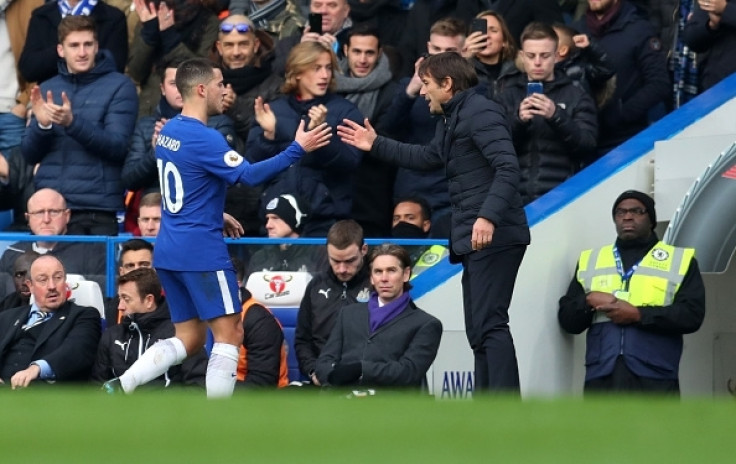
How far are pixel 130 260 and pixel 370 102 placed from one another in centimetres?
229

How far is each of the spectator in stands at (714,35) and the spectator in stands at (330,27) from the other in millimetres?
2544

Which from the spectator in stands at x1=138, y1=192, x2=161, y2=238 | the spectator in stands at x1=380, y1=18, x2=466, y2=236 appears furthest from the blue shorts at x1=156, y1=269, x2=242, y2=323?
the spectator in stands at x1=380, y1=18, x2=466, y2=236

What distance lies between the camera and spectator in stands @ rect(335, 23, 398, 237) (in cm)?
1241

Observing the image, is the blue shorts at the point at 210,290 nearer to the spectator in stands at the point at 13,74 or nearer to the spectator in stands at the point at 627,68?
the spectator in stands at the point at 627,68

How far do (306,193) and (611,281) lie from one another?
7.85ft

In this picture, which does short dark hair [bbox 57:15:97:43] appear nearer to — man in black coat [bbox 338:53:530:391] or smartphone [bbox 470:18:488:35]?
smartphone [bbox 470:18:488:35]

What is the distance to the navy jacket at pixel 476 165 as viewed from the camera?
31.3 feet

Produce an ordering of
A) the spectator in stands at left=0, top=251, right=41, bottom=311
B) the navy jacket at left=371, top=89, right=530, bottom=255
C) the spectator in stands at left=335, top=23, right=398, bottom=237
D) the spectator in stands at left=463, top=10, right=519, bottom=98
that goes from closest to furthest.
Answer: the navy jacket at left=371, top=89, right=530, bottom=255
the spectator in stands at left=0, top=251, right=41, bottom=311
the spectator in stands at left=463, top=10, right=519, bottom=98
the spectator in stands at left=335, top=23, right=398, bottom=237

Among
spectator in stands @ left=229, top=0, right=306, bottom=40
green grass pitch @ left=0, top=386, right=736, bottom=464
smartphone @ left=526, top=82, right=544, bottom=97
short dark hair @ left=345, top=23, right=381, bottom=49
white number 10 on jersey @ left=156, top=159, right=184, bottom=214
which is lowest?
green grass pitch @ left=0, top=386, right=736, bottom=464

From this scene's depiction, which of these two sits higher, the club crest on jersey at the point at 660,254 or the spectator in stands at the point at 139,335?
the club crest on jersey at the point at 660,254

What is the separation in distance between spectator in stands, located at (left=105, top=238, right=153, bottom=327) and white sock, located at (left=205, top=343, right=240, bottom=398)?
70.2 inches

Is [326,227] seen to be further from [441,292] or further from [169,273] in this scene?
[169,273]

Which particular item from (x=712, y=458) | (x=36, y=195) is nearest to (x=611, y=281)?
(x=36, y=195)

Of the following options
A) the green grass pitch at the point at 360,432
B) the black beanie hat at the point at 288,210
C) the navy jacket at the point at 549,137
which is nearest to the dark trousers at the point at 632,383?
the navy jacket at the point at 549,137
